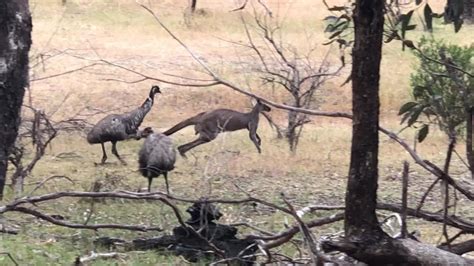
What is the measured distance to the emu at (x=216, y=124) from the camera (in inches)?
517

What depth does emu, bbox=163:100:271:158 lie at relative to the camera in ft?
43.1

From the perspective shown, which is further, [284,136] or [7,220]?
[284,136]

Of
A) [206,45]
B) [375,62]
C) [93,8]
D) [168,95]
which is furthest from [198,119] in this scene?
[93,8]

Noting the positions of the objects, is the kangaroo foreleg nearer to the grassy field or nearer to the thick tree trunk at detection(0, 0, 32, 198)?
the grassy field

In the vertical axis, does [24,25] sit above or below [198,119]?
above

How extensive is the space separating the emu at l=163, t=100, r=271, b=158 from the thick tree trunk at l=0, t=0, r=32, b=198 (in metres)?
5.66

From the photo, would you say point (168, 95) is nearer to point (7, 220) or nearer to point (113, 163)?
point (113, 163)

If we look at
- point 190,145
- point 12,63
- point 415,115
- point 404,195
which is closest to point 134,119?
point 190,145

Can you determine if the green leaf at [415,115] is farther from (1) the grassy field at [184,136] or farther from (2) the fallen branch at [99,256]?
(2) the fallen branch at [99,256]

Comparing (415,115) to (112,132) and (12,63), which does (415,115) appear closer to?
(12,63)

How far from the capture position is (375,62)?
10.4ft

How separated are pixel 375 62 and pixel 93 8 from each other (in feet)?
76.6

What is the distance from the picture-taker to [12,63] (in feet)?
23.3

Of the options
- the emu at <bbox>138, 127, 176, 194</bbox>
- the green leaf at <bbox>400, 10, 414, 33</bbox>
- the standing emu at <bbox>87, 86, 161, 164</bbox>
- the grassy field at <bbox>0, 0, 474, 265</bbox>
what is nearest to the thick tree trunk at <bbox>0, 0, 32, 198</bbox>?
the grassy field at <bbox>0, 0, 474, 265</bbox>
